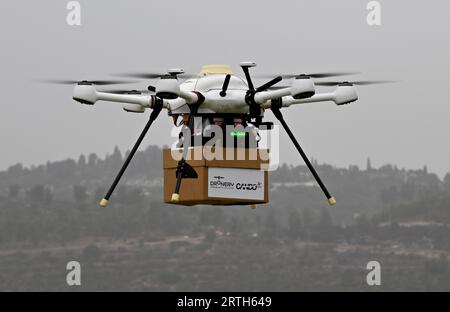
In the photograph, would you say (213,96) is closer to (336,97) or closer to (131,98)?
(131,98)

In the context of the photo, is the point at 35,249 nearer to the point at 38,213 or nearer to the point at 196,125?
the point at 38,213

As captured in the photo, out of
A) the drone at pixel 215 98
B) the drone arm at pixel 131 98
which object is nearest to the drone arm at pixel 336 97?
the drone at pixel 215 98

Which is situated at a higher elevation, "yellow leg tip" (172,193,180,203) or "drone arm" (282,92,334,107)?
"drone arm" (282,92,334,107)

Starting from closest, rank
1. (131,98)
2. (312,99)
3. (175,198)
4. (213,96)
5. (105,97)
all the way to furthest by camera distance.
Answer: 1. (105,97)
2. (175,198)
3. (131,98)
4. (213,96)
5. (312,99)

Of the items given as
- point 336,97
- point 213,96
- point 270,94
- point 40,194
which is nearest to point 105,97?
point 213,96

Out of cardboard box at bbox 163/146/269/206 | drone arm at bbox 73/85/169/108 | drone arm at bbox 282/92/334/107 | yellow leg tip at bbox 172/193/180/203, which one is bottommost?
yellow leg tip at bbox 172/193/180/203

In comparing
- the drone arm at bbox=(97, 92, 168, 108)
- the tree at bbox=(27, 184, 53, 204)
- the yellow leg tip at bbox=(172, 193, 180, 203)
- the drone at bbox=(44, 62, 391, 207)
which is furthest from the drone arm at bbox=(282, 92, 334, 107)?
the tree at bbox=(27, 184, 53, 204)

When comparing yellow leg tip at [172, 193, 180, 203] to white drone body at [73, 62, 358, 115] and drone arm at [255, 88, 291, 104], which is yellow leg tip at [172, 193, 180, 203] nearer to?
white drone body at [73, 62, 358, 115]

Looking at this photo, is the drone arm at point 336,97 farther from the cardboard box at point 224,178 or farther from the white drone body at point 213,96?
the cardboard box at point 224,178
